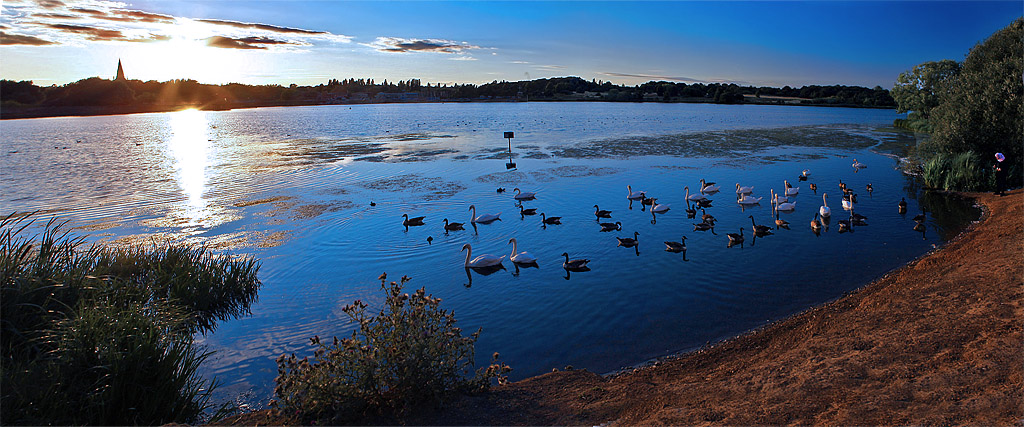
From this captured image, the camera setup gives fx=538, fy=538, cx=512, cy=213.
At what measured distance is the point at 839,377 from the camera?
562 cm

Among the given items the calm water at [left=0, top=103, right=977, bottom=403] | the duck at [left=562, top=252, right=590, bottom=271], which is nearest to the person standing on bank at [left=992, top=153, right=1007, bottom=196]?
the calm water at [left=0, top=103, right=977, bottom=403]

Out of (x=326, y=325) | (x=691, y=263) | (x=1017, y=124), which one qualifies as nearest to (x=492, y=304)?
(x=326, y=325)

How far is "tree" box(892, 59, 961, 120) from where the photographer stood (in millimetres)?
39344

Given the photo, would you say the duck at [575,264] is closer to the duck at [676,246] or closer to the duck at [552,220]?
the duck at [676,246]

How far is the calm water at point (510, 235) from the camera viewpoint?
31.2ft

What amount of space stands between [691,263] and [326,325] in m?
8.41

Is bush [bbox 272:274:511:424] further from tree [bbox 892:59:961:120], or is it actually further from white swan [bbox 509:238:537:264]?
tree [bbox 892:59:961:120]

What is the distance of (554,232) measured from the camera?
1648 cm

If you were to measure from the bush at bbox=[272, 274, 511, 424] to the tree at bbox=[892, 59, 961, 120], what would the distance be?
43354 millimetres

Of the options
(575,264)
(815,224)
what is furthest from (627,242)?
(815,224)

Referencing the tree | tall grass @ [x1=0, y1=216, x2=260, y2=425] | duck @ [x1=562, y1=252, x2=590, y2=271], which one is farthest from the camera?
the tree

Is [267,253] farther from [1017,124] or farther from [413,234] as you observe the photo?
[1017,124]

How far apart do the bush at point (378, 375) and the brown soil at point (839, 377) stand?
355mm

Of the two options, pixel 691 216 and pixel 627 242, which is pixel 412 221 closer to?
pixel 627 242
